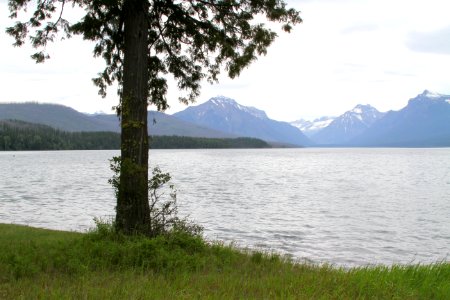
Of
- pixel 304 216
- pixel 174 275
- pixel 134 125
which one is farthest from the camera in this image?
pixel 304 216

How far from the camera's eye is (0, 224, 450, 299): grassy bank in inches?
319

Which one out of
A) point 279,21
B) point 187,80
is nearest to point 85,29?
point 187,80

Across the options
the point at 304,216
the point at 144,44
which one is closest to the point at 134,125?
the point at 144,44

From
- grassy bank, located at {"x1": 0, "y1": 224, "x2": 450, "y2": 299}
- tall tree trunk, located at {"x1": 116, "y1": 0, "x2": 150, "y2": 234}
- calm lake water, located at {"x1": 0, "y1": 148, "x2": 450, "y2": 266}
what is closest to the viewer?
grassy bank, located at {"x1": 0, "y1": 224, "x2": 450, "y2": 299}

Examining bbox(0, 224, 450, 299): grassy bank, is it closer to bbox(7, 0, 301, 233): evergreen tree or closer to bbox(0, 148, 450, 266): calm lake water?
bbox(7, 0, 301, 233): evergreen tree

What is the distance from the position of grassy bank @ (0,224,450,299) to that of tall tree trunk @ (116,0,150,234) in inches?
27.7

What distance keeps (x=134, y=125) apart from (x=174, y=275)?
3.93 meters

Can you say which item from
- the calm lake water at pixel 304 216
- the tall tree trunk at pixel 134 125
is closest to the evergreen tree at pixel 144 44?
the tall tree trunk at pixel 134 125

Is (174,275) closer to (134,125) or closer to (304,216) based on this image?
(134,125)

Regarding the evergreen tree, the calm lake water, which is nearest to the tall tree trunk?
the evergreen tree

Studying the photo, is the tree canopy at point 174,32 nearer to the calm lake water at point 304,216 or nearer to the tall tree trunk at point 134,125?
the tall tree trunk at point 134,125

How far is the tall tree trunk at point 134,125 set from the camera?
11727 mm

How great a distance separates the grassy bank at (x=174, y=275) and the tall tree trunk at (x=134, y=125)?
704 mm

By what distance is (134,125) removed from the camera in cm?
1158
